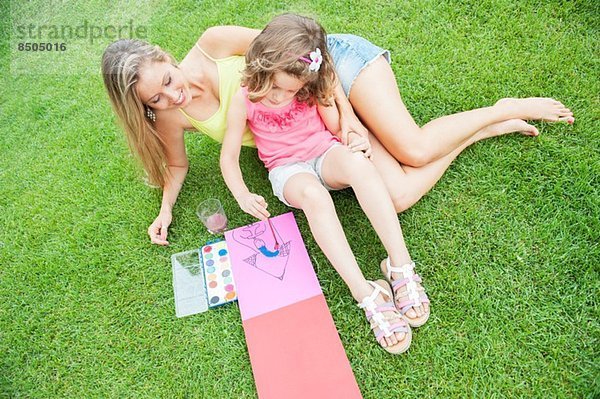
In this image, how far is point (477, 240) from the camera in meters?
1.96

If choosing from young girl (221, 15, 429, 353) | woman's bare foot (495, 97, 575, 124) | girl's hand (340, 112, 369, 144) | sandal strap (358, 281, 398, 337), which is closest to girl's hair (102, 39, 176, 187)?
young girl (221, 15, 429, 353)

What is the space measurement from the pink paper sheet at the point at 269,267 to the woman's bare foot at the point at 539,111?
126 cm

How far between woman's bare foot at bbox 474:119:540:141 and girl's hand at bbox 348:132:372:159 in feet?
2.04

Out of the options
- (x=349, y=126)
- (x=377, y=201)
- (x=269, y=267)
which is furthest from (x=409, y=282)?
(x=349, y=126)

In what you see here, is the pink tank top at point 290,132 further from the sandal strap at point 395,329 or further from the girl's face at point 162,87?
the sandal strap at point 395,329

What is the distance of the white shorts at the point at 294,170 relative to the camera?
1952mm

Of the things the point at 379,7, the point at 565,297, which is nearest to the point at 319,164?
the point at 565,297

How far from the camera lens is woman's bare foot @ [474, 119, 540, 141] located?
214 cm

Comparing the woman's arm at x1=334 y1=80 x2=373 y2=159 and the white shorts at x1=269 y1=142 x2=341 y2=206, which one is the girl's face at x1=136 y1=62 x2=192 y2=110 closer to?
the white shorts at x1=269 y1=142 x2=341 y2=206

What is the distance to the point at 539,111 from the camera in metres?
2.17

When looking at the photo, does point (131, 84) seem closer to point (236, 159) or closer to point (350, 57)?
point (236, 159)

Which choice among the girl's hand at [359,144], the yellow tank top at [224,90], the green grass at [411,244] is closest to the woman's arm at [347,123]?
the girl's hand at [359,144]

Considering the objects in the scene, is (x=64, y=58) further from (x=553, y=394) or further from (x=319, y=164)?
(x=553, y=394)

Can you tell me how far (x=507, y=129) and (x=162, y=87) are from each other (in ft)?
5.50
